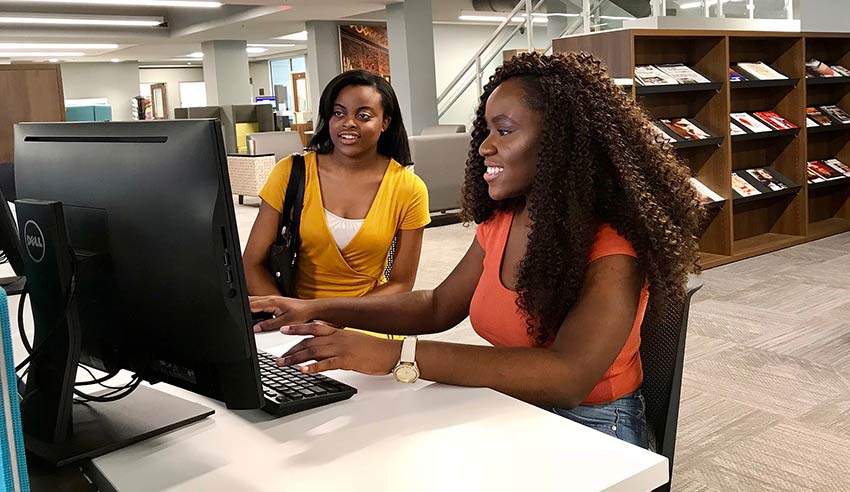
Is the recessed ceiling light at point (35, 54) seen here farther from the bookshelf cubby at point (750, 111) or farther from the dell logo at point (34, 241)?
the dell logo at point (34, 241)

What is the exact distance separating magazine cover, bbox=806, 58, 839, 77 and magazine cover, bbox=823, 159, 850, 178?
700 millimetres

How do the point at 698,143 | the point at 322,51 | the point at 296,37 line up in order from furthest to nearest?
the point at 296,37, the point at 322,51, the point at 698,143

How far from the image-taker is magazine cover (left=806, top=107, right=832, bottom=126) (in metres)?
6.36

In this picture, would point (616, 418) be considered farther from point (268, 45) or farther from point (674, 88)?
point (268, 45)

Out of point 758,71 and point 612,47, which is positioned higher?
point 612,47

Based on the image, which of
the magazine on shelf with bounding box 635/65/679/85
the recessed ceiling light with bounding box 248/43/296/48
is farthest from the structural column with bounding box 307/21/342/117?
the magazine on shelf with bounding box 635/65/679/85

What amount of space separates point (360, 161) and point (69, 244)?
1.44 meters

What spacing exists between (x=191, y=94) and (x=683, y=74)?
2094 cm

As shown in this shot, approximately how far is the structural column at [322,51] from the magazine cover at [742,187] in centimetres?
957

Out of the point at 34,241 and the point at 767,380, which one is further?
the point at 767,380

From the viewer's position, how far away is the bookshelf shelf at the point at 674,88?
5098mm

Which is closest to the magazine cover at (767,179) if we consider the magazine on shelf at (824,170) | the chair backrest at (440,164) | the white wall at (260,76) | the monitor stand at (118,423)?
the magazine on shelf at (824,170)

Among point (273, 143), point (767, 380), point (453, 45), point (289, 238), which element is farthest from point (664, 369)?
point (453, 45)

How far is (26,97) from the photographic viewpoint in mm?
4766
